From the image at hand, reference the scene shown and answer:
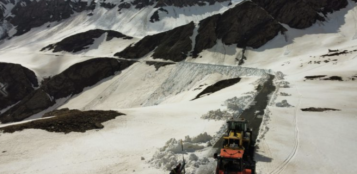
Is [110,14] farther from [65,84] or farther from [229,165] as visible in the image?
[229,165]

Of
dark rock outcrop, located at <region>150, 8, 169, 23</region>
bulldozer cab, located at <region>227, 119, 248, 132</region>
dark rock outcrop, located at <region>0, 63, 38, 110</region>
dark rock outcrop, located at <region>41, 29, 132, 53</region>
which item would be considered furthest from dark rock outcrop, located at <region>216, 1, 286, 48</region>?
bulldozer cab, located at <region>227, 119, 248, 132</region>

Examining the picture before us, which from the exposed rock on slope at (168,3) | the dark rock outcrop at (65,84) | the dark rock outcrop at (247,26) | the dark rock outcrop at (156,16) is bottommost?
the dark rock outcrop at (65,84)

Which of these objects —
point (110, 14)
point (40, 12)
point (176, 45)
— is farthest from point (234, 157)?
point (40, 12)

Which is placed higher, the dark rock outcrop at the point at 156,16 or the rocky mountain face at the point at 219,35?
the dark rock outcrop at the point at 156,16

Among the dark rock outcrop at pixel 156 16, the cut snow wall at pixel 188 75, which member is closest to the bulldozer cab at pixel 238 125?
the cut snow wall at pixel 188 75

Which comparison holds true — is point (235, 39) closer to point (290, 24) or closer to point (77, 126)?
point (290, 24)

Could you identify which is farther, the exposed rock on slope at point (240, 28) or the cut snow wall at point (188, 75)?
the exposed rock on slope at point (240, 28)

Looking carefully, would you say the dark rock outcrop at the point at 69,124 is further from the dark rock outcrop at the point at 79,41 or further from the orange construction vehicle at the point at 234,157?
the dark rock outcrop at the point at 79,41
